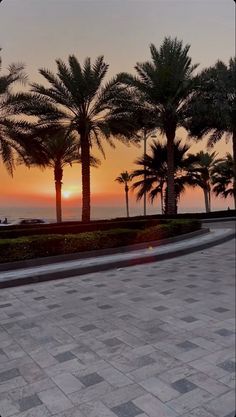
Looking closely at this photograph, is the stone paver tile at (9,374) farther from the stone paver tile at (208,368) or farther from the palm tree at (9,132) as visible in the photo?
the palm tree at (9,132)

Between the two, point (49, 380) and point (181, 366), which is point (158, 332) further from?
point (49, 380)

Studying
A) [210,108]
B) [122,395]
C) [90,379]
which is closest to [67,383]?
[90,379]

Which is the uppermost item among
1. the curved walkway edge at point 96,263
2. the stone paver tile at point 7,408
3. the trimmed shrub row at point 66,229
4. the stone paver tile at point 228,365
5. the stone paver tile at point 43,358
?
the trimmed shrub row at point 66,229

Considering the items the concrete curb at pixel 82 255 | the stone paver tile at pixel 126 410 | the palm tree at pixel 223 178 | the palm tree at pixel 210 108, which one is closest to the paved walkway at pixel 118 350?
the stone paver tile at pixel 126 410

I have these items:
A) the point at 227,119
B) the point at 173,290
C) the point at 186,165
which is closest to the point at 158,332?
the point at 173,290

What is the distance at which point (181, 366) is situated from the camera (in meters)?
4.19

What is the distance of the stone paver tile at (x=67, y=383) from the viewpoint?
12.4 feet

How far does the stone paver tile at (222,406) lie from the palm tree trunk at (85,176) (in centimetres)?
1394

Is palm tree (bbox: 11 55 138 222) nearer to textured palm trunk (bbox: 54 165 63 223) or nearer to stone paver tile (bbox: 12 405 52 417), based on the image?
textured palm trunk (bbox: 54 165 63 223)

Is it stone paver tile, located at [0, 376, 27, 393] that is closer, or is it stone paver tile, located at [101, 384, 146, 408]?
stone paver tile, located at [101, 384, 146, 408]

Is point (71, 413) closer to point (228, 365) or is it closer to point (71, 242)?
point (228, 365)

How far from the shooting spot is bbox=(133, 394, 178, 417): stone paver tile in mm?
3354

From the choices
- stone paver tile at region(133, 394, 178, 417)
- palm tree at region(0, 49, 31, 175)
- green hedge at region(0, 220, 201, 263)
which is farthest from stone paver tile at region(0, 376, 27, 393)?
palm tree at region(0, 49, 31, 175)

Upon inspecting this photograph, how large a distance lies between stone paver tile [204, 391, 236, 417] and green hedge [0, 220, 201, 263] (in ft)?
24.1
